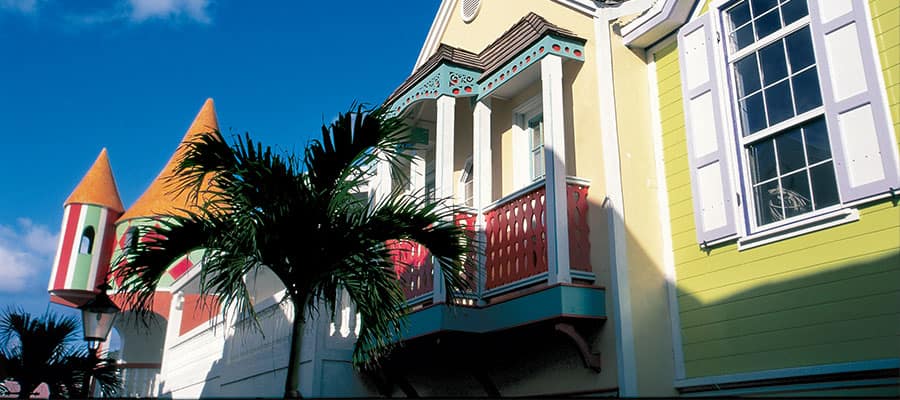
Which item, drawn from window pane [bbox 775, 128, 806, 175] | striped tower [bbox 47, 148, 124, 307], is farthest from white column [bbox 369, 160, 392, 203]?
striped tower [bbox 47, 148, 124, 307]

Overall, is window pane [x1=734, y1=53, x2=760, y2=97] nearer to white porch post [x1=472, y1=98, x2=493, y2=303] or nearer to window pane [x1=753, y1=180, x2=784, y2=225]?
window pane [x1=753, y1=180, x2=784, y2=225]

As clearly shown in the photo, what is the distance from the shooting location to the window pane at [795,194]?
275 inches

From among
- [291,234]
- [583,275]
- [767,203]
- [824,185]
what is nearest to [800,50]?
[824,185]

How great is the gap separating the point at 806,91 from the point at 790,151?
0.55 metres

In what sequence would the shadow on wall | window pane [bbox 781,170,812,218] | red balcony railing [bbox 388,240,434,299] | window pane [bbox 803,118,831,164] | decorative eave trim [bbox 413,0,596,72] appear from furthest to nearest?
1. decorative eave trim [bbox 413,0,596,72]
2. red balcony railing [bbox 388,240,434,299]
3. window pane [bbox 781,170,812,218]
4. window pane [bbox 803,118,831,164]
5. the shadow on wall

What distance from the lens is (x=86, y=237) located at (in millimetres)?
26469

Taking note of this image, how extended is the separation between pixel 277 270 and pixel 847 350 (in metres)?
4.64

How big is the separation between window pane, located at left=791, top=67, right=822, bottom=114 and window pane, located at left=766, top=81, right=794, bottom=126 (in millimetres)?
84

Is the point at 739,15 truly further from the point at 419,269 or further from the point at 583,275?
the point at 419,269

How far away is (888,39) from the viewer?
654cm

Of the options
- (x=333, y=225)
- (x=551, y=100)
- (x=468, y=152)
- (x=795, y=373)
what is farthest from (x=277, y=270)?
(x=468, y=152)

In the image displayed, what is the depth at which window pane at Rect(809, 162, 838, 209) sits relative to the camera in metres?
6.76

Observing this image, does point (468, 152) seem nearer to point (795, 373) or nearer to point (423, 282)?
point (423, 282)

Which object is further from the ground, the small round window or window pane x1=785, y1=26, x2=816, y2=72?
the small round window
